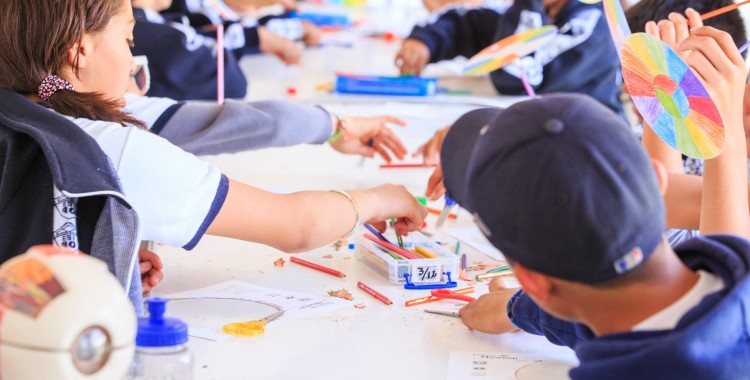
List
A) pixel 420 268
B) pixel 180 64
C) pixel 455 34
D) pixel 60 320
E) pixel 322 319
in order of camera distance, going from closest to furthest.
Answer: pixel 60 320
pixel 322 319
pixel 420 268
pixel 180 64
pixel 455 34

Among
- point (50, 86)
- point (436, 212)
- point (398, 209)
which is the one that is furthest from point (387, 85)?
point (50, 86)

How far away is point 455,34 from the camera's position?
2.61m

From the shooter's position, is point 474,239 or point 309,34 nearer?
point 474,239

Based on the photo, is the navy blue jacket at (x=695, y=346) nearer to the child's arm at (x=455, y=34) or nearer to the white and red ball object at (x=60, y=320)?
the white and red ball object at (x=60, y=320)

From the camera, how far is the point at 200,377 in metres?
0.92

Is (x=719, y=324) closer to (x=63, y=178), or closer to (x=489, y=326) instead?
(x=489, y=326)

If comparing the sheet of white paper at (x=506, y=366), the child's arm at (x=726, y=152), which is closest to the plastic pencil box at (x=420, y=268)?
the sheet of white paper at (x=506, y=366)

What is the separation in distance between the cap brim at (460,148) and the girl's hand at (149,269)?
381 millimetres

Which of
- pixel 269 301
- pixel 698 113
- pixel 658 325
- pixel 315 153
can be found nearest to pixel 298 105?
pixel 315 153

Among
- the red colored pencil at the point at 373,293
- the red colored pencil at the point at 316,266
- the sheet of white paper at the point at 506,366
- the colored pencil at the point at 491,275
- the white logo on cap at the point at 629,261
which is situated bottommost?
the colored pencil at the point at 491,275

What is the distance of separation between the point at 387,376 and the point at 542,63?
138 centimetres

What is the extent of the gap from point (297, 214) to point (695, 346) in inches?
21.8

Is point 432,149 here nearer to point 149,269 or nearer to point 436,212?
point 436,212

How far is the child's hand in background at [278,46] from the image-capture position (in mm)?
2688
